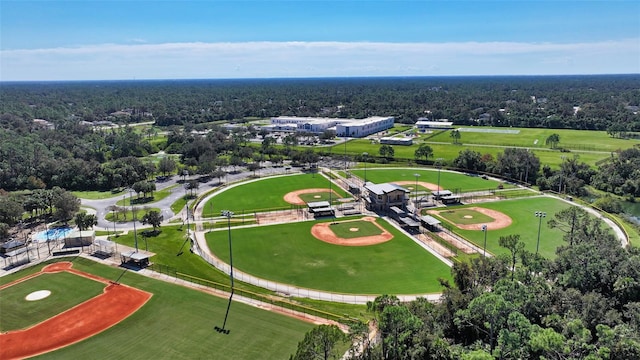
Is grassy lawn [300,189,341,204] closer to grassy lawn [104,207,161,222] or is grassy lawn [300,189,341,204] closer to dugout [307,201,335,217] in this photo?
dugout [307,201,335,217]

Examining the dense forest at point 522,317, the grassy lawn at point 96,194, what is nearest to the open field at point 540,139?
the dense forest at point 522,317

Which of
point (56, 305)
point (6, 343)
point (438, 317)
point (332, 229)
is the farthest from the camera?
point (332, 229)

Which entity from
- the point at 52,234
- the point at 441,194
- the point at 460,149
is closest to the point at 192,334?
the point at 52,234

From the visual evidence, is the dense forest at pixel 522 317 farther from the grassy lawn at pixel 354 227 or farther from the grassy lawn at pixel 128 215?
the grassy lawn at pixel 128 215

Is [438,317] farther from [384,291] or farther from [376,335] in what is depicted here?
[384,291]

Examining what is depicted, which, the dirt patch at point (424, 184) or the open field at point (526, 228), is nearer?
the open field at point (526, 228)

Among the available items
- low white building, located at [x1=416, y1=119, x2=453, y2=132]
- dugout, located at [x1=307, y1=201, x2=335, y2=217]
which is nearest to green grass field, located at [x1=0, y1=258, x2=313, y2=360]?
dugout, located at [x1=307, y1=201, x2=335, y2=217]

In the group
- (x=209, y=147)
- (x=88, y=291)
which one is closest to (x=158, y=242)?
(x=88, y=291)
